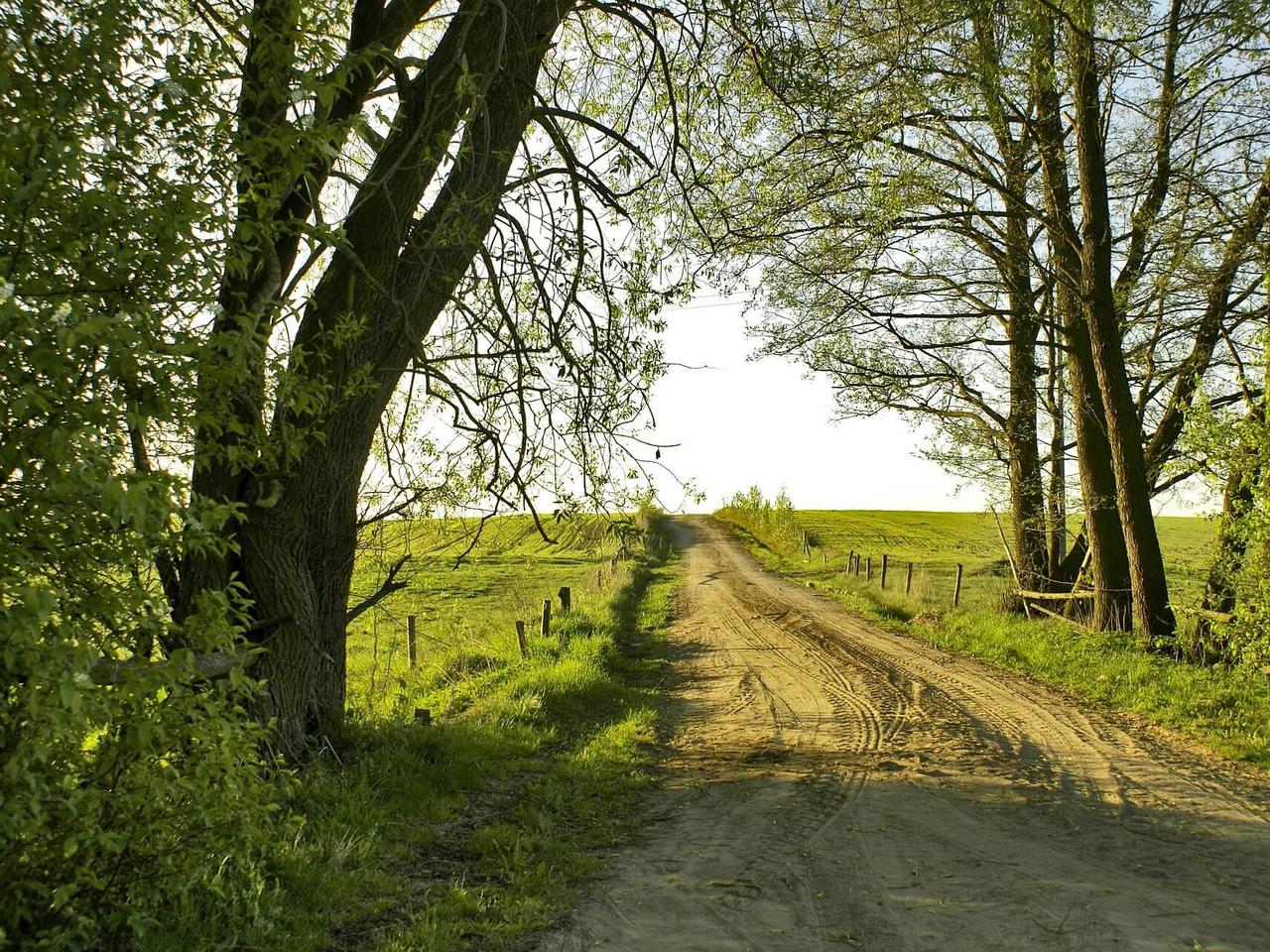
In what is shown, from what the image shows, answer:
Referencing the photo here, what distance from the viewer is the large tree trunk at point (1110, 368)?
1265 cm

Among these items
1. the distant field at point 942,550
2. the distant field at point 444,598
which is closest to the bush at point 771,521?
the distant field at point 942,550

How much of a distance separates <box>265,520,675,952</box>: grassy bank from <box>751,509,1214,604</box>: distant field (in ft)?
29.7

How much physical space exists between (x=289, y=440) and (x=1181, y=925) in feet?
18.9

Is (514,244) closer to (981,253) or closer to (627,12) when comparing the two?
(627,12)

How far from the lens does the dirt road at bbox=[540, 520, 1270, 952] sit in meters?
4.52

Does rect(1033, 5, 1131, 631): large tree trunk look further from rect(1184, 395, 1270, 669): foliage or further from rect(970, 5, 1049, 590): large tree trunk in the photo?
rect(1184, 395, 1270, 669): foliage

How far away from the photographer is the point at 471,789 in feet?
22.3

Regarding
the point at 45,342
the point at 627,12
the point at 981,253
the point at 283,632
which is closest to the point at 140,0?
the point at 45,342

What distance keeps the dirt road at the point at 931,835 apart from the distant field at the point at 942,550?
5.36m

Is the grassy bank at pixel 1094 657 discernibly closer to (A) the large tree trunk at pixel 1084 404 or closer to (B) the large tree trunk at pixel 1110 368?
(B) the large tree trunk at pixel 1110 368

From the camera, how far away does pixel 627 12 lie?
7820 millimetres

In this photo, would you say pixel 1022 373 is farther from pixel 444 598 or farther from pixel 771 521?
pixel 771 521

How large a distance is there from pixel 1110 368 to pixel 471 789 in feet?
38.0

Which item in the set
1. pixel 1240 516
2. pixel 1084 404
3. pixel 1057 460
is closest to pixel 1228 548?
pixel 1240 516
